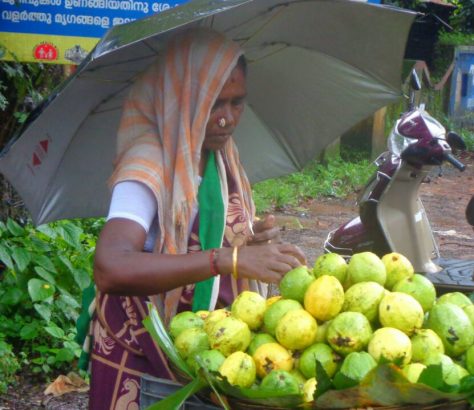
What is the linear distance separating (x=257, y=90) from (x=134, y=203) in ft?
3.33

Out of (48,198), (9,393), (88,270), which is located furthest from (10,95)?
(48,198)

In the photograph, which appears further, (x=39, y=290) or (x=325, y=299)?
(x=39, y=290)

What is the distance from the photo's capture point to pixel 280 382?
1914mm

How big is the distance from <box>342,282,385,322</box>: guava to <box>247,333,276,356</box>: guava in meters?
0.18

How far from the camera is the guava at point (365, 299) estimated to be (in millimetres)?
2033

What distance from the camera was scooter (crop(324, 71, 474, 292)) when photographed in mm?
5301

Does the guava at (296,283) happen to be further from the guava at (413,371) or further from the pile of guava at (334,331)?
the guava at (413,371)

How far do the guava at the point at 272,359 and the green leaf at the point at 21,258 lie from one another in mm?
2953

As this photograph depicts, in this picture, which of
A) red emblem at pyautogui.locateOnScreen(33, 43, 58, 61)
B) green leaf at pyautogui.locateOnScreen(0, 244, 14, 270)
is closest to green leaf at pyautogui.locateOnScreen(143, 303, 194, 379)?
red emblem at pyautogui.locateOnScreen(33, 43, 58, 61)

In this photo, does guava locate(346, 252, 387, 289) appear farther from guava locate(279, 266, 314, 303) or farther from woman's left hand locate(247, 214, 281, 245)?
woman's left hand locate(247, 214, 281, 245)

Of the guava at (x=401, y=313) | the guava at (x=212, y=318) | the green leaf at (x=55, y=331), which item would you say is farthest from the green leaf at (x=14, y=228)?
the guava at (x=401, y=313)

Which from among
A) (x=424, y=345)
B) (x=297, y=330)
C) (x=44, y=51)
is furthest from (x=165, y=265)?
(x=44, y=51)

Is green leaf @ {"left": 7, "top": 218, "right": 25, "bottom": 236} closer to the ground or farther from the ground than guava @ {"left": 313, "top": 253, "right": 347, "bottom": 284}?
closer to the ground

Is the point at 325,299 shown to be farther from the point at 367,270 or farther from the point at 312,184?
the point at 312,184
